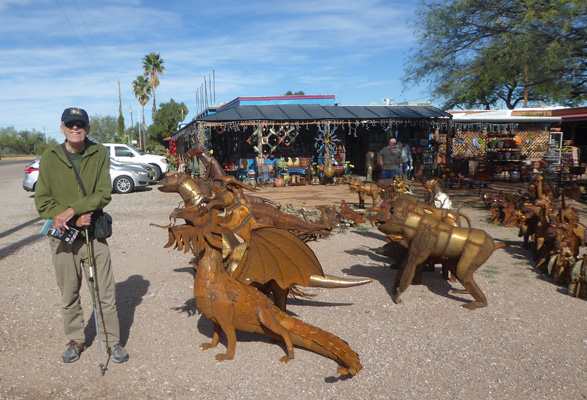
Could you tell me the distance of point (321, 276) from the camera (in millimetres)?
3619

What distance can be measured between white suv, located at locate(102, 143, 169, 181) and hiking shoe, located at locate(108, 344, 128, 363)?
1421cm

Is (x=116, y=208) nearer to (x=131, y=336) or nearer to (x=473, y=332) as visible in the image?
(x=131, y=336)

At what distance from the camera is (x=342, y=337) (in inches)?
148

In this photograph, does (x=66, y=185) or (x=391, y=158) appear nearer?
(x=66, y=185)

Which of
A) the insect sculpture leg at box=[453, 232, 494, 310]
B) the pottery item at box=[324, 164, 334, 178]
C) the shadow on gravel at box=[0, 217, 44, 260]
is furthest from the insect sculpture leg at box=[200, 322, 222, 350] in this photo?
the pottery item at box=[324, 164, 334, 178]

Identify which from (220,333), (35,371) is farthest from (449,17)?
(35,371)

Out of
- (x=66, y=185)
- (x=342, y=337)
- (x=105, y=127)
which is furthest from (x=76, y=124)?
(x=105, y=127)

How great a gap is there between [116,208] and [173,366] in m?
8.59

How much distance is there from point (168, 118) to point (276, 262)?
36621 millimetres

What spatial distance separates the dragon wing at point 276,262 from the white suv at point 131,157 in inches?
572

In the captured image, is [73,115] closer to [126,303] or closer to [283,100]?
[126,303]

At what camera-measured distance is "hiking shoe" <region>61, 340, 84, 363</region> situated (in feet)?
10.9

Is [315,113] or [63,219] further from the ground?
[315,113]

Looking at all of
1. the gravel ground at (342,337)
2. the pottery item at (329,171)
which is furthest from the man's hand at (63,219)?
the pottery item at (329,171)
